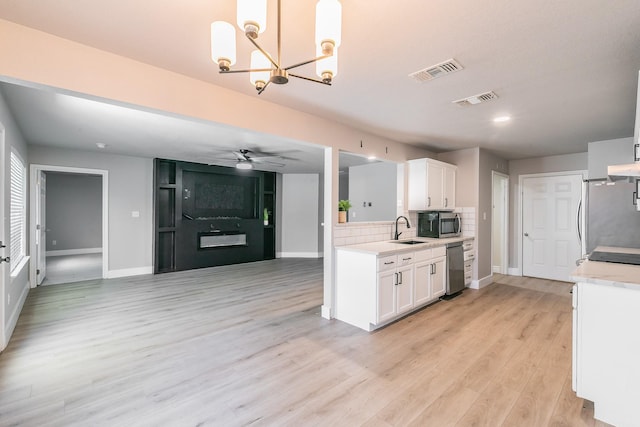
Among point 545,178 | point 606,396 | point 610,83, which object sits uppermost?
point 610,83

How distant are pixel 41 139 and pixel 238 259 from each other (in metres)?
4.15

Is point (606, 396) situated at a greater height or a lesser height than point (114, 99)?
lesser

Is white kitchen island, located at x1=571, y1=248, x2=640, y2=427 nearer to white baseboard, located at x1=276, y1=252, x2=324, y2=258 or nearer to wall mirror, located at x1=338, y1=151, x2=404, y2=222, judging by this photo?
wall mirror, located at x1=338, y1=151, x2=404, y2=222

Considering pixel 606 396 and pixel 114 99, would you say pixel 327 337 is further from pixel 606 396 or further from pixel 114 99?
pixel 114 99

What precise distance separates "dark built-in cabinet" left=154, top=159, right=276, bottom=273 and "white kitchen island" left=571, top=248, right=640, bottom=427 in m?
6.34

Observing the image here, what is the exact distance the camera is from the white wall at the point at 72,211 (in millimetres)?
8242

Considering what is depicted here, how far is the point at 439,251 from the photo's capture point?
158 inches

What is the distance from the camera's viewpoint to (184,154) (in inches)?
222

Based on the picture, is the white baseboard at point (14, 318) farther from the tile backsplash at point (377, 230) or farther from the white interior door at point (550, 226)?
the white interior door at point (550, 226)

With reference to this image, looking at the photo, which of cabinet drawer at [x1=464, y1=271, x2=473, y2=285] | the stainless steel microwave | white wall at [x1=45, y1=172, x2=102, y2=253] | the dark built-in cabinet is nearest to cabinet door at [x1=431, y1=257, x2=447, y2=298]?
the stainless steel microwave

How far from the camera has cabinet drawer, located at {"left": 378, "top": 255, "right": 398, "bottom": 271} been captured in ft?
10.1

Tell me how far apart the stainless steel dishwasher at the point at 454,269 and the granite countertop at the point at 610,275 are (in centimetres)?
194

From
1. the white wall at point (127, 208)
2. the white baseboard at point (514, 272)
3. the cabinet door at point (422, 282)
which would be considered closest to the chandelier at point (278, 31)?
the cabinet door at point (422, 282)

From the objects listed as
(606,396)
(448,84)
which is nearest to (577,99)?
(448,84)
